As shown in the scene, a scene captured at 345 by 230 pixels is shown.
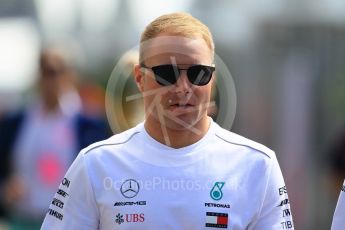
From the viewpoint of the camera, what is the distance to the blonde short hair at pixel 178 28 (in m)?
5.29

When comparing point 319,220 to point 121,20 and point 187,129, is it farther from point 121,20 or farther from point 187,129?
point 187,129

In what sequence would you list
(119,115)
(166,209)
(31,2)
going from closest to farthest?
(166,209) → (119,115) → (31,2)

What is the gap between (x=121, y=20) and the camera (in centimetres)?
1574

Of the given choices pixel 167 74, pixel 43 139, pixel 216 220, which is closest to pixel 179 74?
pixel 167 74

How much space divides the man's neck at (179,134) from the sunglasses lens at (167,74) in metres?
0.20

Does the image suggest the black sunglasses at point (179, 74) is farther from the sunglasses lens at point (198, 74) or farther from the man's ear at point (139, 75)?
the man's ear at point (139, 75)

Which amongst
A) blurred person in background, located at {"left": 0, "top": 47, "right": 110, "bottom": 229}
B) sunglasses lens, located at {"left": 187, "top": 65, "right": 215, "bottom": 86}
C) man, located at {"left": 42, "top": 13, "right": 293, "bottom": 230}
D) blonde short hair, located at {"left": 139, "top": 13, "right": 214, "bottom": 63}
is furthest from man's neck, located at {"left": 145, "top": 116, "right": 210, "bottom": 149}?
blurred person in background, located at {"left": 0, "top": 47, "right": 110, "bottom": 229}

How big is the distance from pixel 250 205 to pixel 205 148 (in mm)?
325

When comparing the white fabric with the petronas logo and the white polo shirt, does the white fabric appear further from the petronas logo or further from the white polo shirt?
the petronas logo

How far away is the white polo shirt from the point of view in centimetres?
522

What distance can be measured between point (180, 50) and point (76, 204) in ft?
2.70

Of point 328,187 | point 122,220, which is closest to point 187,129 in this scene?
point 122,220

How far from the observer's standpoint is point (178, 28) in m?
5.30

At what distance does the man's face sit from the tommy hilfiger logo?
15.8 inches
